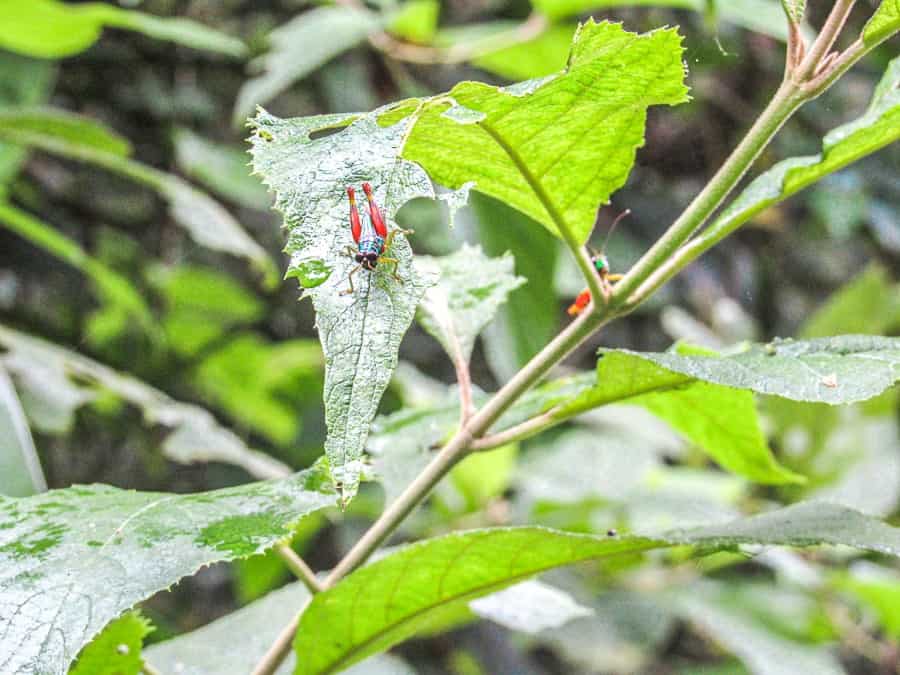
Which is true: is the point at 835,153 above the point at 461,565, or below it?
above

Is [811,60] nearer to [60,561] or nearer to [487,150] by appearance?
[487,150]

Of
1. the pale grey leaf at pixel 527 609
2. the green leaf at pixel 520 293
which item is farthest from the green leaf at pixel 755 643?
the pale grey leaf at pixel 527 609

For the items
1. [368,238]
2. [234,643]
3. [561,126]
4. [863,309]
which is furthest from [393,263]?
[863,309]

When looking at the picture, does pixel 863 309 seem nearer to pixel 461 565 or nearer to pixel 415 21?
pixel 415 21

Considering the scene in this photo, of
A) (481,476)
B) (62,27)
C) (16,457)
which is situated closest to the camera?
(16,457)

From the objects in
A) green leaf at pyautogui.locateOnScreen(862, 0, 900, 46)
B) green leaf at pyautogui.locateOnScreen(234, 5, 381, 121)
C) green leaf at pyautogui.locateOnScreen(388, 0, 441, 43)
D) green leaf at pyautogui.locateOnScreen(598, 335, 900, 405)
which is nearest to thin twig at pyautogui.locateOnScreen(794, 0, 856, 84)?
green leaf at pyautogui.locateOnScreen(862, 0, 900, 46)

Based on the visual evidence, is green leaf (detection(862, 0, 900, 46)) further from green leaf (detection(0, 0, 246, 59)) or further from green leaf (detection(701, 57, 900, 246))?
green leaf (detection(0, 0, 246, 59))
